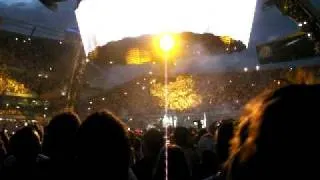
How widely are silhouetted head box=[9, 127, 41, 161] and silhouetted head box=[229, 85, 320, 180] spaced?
103 inches

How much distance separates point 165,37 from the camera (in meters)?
1.74

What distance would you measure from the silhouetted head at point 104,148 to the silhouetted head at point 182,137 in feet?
10.2

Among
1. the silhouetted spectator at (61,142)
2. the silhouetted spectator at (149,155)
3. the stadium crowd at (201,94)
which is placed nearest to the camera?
the silhouetted spectator at (61,142)

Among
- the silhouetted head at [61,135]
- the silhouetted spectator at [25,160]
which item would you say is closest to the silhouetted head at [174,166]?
the silhouetted head at [61,135]

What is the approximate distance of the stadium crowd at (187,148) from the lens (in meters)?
1.11

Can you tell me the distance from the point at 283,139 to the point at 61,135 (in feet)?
8.62

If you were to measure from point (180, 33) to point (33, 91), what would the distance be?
964 inches

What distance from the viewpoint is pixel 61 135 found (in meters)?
3.52

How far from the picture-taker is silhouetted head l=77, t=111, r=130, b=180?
2.45m

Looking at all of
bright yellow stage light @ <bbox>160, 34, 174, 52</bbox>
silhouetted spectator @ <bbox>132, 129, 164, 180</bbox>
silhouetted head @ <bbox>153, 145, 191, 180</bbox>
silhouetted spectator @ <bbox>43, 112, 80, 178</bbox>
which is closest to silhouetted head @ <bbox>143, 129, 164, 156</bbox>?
silhouetted spectator @ <bbox>132, 129, 164, 180</bbox>

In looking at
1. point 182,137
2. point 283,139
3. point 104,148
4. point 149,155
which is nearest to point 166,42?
point 283,139

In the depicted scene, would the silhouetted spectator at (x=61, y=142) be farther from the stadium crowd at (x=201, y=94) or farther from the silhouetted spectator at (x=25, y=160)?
the stadium crowd at (x=201, y=94)

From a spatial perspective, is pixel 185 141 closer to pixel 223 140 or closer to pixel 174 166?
pixel 174 166

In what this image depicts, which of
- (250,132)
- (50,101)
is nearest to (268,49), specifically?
(250,132)
